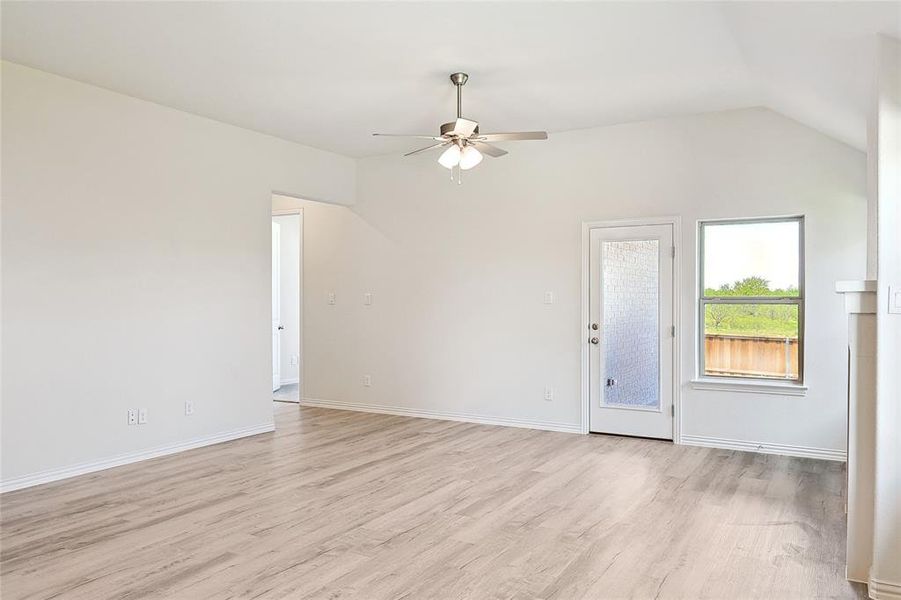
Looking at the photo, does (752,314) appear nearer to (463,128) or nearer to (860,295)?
(860,295)

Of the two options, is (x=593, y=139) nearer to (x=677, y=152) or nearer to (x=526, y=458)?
(x=677, y=152)

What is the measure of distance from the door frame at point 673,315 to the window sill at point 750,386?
0.65ft

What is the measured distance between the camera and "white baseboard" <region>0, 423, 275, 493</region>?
4.30m

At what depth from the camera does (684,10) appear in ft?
11.5

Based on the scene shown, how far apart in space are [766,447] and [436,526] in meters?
3.14

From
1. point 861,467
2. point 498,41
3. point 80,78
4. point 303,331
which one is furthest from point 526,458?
point 80,78

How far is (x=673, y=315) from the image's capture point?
5645 millimetres

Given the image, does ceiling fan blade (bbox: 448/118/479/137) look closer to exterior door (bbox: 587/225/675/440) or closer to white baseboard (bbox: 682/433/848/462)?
exterior door (bbox: 587/225/675/440)

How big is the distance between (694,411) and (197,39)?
15.4ft

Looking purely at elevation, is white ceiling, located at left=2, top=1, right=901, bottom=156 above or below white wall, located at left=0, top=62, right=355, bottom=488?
above

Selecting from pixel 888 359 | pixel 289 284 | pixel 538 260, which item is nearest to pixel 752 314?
pixel 538 260

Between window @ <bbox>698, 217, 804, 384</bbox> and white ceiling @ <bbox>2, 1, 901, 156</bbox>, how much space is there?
942mm

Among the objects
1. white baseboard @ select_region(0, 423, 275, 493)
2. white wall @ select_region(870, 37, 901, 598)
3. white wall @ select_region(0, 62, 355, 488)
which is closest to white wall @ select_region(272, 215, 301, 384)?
A: white wall @ select_region(0, 62, 355, 488)

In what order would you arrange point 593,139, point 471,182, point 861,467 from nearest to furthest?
point 861,467
point 593,139
point 471,182
